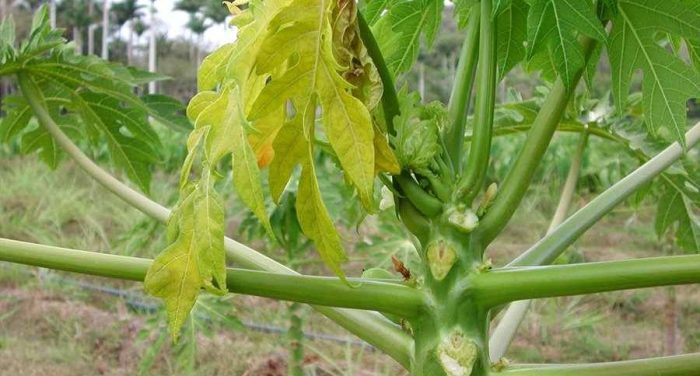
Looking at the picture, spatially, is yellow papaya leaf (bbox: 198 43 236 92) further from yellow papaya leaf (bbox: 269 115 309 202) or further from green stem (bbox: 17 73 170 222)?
green stem (bbox: 17 73 170 222)

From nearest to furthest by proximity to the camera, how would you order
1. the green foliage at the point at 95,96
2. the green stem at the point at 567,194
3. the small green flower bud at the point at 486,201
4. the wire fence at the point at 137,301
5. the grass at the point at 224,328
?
the small green flower bud at the point at 486,201, the green stem at the point at 567,194, the green foliage at the point at 95,96, the grass at the point at 224,328, the wire fence at the point at 137,301

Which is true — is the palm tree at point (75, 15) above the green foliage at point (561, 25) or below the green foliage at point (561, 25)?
above

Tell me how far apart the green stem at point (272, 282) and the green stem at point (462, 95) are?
0.60ft

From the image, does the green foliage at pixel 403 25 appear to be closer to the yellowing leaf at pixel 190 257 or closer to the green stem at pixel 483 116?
the green stem at pixel 483 116

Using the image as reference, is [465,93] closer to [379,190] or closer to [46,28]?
[379,190]

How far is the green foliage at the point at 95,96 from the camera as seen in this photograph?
1487 millimetres

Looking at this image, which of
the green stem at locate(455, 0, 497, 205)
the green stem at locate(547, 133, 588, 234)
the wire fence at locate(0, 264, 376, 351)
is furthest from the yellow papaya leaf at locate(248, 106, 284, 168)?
the wire fence at locate(0, 264, 376, 351)

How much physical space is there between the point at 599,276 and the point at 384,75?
309 millimetres

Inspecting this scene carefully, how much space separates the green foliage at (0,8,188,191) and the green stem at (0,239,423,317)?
2.01 feet

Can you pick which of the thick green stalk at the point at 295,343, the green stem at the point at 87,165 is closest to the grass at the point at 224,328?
the thick green stalk at the point at 295,343

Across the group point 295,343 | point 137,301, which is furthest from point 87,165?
point 137,301

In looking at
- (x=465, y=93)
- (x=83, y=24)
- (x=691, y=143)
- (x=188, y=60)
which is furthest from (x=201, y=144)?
(x=188, y=60)

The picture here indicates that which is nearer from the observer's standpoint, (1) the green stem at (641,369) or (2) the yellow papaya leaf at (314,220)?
(2) the yellow papaya leaf at (314,220)

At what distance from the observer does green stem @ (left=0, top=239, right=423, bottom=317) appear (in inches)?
34.2
